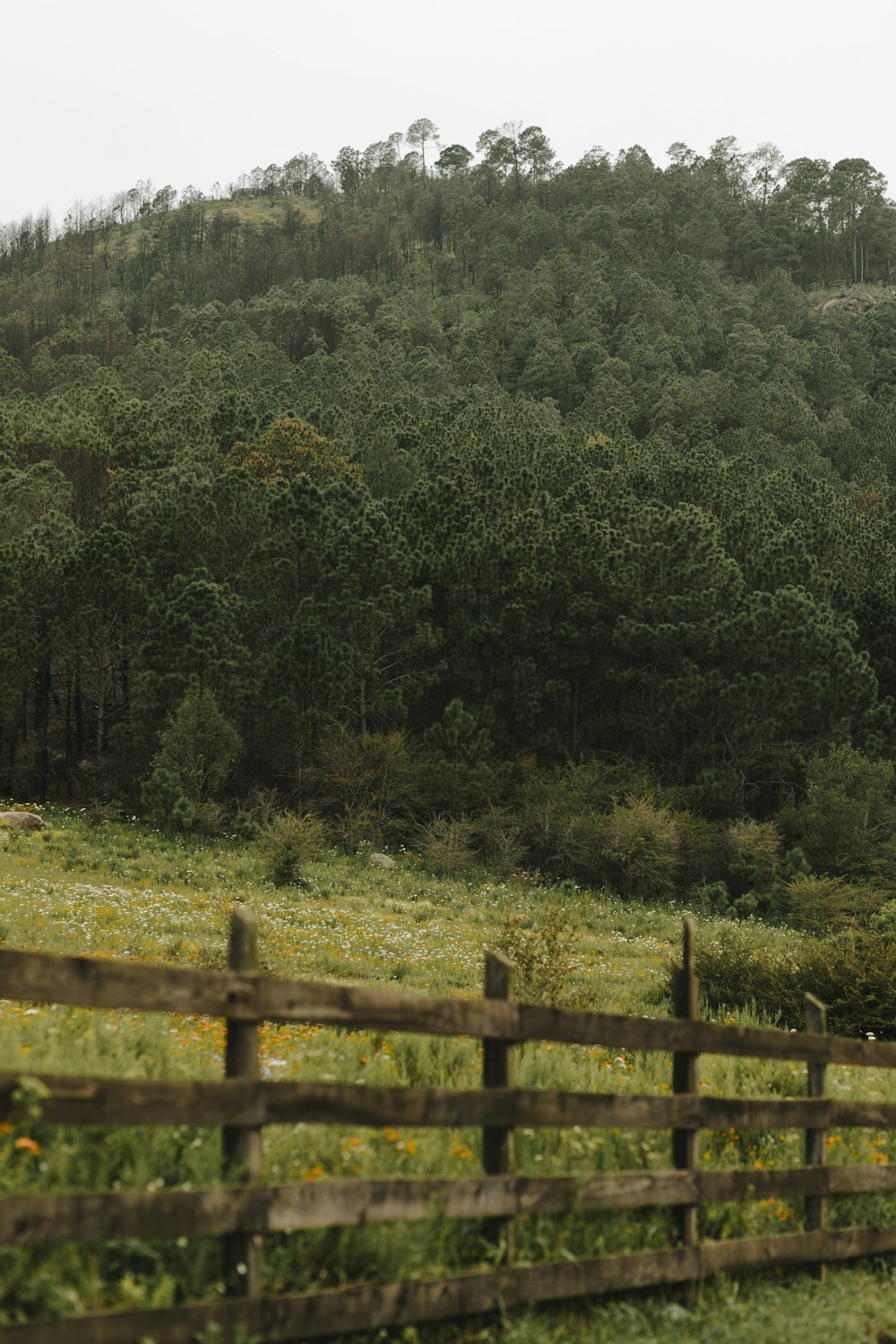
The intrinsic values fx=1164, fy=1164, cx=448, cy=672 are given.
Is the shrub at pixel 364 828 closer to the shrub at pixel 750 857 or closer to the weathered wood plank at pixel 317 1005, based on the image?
the shrub at pixel 750 857

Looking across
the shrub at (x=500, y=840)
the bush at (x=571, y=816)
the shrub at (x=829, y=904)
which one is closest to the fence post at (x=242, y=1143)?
the shrub at (x=829, y=904)

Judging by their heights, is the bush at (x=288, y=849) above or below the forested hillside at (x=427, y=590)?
below

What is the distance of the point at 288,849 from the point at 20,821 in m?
9.72

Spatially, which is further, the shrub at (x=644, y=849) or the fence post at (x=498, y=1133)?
the shrub at (x=644, y=849)

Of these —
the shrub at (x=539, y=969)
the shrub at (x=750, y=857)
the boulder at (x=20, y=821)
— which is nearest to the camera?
the shrub at (x=539, y=969)

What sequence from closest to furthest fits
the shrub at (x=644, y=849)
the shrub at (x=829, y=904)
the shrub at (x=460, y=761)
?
the shrub at (x=829, y=904)
the shrub at (x=644, y=849)
the shrub at (x=460, y=761)

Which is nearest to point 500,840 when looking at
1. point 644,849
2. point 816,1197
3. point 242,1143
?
→ point 644,849

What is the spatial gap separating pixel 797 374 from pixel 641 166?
69.9 meters

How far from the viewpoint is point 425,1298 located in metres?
4.37

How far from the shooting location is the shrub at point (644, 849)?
4103 centimetres

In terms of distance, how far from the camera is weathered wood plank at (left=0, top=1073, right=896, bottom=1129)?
3.67m

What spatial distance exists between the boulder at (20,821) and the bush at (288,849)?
712cm

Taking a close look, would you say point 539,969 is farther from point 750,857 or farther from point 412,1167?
point 750,857

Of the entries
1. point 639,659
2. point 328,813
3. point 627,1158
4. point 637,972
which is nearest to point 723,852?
point 639,659
